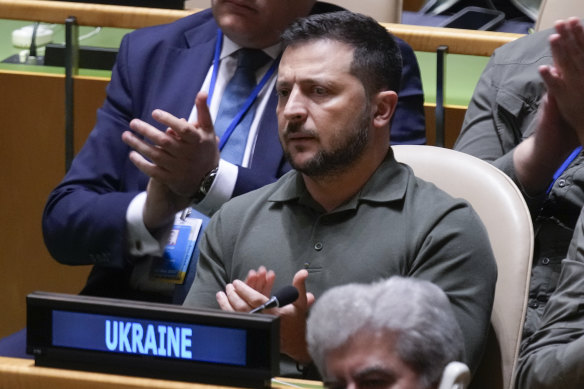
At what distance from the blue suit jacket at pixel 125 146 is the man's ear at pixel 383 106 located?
0.27 meters

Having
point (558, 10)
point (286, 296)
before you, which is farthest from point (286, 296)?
point (558, 10)

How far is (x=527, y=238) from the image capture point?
1696 mm

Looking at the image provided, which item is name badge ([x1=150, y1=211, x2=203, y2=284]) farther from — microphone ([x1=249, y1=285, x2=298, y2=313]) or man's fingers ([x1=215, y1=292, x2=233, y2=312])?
microphone ([x1=249, y1=285, x2=298, y2=313])

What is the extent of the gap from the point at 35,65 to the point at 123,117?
514 millimetres

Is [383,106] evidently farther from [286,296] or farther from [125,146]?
[125,146]

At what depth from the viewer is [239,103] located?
213cm

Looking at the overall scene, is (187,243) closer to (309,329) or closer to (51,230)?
(51,230)

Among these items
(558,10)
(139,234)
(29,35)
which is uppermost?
(558,10)

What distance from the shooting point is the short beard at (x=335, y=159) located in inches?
68.1

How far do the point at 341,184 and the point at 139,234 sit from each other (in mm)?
467

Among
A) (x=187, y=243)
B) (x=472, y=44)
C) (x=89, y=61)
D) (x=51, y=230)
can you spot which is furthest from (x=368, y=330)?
(x=89, y=61)

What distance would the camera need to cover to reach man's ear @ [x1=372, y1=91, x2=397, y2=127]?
5.89ft

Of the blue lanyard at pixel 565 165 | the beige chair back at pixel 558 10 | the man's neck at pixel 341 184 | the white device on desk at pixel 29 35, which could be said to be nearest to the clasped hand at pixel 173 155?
the man's neck at pixel 341 184

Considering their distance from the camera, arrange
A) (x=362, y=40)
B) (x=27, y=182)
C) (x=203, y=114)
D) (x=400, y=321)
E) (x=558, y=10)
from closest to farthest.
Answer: (x=400, y=321), (x=362, y=40), (x=203, y=114), (x=558, y=10), (x=27, y=182)
